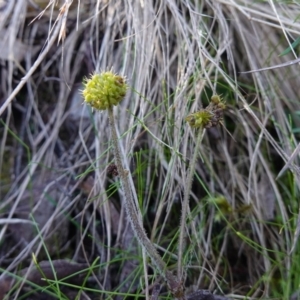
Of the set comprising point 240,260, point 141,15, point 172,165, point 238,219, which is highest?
point 141,15

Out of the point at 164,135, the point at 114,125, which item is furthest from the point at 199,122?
the point at 164,135

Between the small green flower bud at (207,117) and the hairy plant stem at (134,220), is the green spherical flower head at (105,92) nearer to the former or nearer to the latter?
the hairy plant stem at (134,220)

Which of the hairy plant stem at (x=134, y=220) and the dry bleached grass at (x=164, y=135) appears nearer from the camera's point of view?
the hairy plant stem at (x=134, y=220)

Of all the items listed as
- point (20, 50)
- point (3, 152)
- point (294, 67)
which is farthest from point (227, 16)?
point (3, 152)

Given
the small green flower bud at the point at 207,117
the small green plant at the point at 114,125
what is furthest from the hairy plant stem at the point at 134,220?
the small green flower bud at the point at 207,117

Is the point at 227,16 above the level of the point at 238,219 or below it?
above

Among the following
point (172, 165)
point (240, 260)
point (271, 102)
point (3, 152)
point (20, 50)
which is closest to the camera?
point (172, 165)

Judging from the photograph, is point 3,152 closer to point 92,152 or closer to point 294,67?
point 92,152

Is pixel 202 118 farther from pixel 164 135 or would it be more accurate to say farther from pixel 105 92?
pixel 164 135

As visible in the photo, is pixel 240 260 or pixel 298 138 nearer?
pixel 240 260
